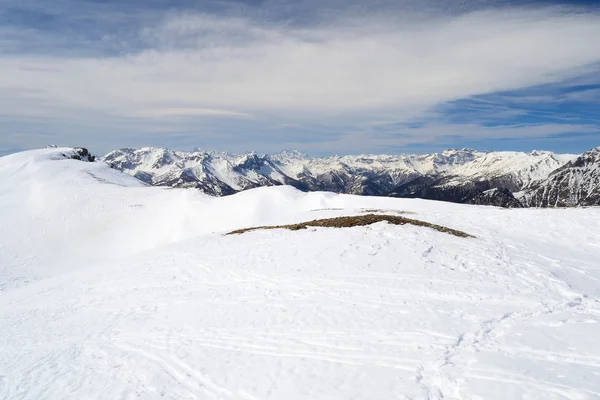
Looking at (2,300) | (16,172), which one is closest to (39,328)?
(2,300)

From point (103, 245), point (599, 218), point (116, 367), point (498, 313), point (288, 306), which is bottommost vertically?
point (103, 245)

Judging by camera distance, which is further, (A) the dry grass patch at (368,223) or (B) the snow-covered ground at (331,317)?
(A) the dry grass patch at (368,223)

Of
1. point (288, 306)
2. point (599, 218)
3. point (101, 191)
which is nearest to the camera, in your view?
point (288, 306)

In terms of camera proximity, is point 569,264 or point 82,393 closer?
point 82,393

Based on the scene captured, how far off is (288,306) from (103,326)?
9.41m

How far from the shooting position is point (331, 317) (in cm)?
1573

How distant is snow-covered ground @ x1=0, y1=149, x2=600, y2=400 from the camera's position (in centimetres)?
1131

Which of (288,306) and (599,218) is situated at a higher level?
(599,218)

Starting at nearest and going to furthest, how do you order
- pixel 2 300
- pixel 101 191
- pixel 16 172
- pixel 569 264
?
pixel 569 264
pixel 2 300
pixel 101 191
pixel 16 172

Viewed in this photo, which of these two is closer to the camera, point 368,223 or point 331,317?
point 331,317

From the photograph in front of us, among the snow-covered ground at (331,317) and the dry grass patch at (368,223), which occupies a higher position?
the dry grass patch at (368,223)

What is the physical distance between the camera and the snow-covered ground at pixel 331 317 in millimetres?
11312

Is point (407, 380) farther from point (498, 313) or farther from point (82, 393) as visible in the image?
point (82, 393)

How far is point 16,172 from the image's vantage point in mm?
75250
